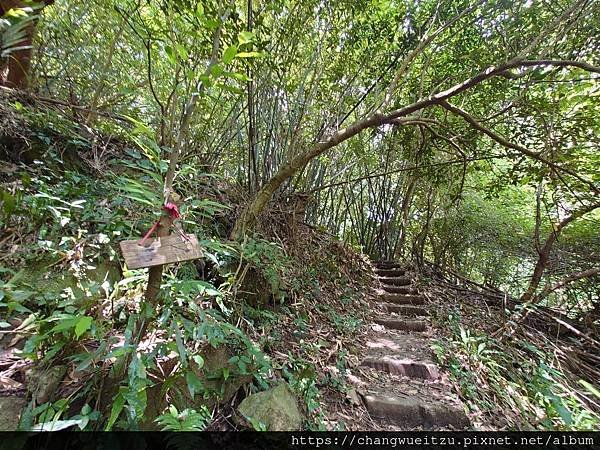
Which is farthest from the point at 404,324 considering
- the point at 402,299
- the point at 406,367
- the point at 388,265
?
the point at 388,265

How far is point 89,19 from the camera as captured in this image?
323 centimetres

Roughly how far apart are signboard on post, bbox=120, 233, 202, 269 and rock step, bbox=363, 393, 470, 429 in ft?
5.83

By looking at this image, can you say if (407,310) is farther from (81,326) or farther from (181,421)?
(81,326)

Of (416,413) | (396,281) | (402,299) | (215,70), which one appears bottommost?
(416,413)

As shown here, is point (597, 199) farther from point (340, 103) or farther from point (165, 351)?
point (165, 351)

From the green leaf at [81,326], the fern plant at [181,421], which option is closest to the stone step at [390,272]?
the fern plant at [181,421]

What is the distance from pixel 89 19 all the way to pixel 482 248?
675 cm

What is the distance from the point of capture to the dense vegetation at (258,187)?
118 cm

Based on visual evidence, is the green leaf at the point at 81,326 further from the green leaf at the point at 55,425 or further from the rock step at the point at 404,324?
the rock step at the point at 404,324

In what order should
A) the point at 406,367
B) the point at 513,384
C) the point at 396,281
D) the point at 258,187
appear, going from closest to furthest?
the point at 513,384, the point at 406,367, the point at 258,187, the point at 396,281

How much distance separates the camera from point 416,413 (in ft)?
6.26

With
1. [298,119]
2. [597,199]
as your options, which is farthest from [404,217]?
[298,119]

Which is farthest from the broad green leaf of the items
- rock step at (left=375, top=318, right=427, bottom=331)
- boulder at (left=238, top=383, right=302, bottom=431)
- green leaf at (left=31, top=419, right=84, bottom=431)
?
rock step at (left=375, top=318, right=427, bottom=331)

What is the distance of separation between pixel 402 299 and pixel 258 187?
2.68m
